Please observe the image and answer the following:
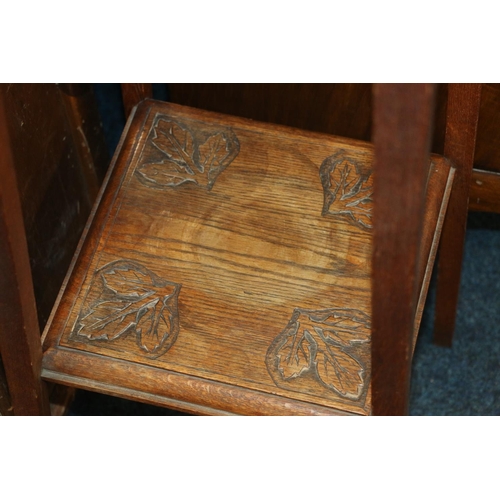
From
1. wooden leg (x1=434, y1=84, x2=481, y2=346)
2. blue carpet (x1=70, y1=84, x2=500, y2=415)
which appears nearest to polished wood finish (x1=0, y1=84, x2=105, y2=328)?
blue carpet (x1=70, y1=84, x2=500, y2=415)

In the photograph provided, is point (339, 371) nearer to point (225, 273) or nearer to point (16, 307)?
point (225, 273)

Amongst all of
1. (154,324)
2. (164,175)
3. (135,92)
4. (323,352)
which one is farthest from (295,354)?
(135,92)

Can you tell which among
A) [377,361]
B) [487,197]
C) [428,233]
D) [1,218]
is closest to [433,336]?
[487,197]

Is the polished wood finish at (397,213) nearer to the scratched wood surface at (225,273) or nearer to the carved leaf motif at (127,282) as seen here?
the scratched wood surface at (225,273)

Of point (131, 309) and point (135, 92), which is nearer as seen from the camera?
point (131, 309)

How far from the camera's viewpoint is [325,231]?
112 centimetres

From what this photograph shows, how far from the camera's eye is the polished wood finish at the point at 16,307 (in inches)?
35.1

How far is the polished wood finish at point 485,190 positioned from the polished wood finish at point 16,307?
57 cm

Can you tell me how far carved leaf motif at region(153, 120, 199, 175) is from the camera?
1.17 meters

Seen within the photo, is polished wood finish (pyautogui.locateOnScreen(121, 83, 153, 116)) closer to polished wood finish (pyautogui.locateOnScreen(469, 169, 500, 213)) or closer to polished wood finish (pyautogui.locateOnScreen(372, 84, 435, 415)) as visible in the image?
polished wood finish (pyautogui.locateOnScreen(469, 169, 500, 213))

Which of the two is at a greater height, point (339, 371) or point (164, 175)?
point (164, 175)

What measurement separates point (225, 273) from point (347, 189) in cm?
17

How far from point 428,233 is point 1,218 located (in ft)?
1.48

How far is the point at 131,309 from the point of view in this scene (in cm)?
107
